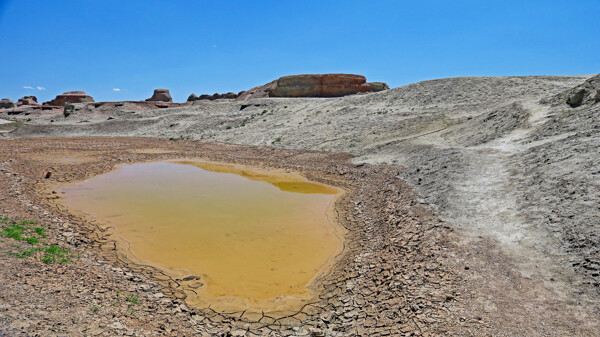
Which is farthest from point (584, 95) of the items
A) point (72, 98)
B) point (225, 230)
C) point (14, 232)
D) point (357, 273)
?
point (72, 98)

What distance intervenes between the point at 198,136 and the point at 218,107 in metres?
14.8

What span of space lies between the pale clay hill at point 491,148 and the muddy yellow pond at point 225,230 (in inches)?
153

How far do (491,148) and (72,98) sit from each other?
94.7m

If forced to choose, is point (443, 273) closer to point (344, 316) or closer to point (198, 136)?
point (344, 316)

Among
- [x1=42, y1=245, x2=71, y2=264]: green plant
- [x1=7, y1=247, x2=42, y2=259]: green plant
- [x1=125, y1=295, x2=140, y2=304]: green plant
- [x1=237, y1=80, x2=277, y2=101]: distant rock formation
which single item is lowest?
[x1=125, y1=295, x2=140, y2=304]: green plant

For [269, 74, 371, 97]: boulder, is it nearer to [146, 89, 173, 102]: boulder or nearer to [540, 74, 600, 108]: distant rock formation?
[540, 74, 600, 108]: distant rock formation

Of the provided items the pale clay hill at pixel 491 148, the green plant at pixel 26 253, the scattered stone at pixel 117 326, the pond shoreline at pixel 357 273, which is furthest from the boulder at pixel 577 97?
the green plant at pixel 26 253

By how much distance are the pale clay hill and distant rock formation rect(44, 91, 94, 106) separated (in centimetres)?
4422

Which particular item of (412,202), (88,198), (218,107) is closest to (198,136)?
(218,107)

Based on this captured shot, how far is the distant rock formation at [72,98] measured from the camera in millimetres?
80125

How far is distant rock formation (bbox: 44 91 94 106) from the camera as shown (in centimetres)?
8012

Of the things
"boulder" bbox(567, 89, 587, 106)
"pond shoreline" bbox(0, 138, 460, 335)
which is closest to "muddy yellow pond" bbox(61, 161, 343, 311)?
"pond shoreline" bbox(0, 138, 460, 335)

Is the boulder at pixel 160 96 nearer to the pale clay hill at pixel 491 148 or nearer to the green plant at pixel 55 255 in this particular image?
the pale clay hill at pixel 491 148

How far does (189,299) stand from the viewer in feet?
20.9
